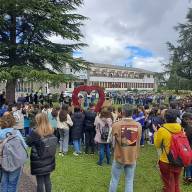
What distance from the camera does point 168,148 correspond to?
653 cm

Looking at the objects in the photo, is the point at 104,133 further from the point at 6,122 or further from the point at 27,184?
the point at 6,122

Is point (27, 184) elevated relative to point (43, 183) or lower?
lower

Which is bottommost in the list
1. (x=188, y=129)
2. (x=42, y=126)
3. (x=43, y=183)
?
(x=43, y=183)

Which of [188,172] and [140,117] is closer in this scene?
[188,172]

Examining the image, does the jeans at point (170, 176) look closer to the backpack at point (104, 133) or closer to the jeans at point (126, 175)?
the jeans at point (126, 175)

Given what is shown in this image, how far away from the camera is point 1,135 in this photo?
261 inches

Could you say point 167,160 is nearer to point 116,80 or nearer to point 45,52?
point 45,52

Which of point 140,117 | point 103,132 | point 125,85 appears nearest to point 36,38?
point 140,117

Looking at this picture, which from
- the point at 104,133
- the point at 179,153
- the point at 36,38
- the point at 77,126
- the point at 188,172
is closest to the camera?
the point at 179,153

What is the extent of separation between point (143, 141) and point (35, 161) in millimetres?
8782

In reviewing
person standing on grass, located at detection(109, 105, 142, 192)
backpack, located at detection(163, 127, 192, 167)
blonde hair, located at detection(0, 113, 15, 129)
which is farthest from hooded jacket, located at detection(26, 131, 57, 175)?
backpack, located at detection(163, 127, 192, 167)

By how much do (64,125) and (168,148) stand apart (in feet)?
21.0

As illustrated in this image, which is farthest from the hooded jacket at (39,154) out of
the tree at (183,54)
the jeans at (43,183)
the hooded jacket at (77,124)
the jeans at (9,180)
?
the tree at (183,54)

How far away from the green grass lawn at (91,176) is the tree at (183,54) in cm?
2947
